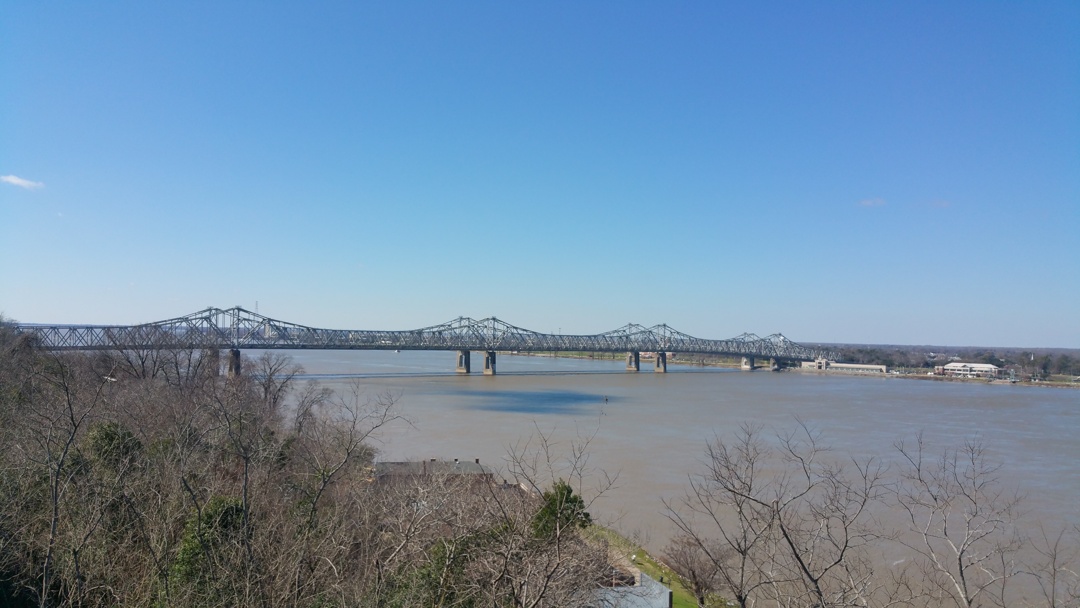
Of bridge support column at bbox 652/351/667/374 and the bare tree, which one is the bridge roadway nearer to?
bridge support column at bbox 652/351/667/374

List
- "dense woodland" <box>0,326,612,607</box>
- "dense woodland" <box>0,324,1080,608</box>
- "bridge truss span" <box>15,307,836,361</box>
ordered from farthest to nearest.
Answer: "bridge truss span" <box>15,307,836,361</box>, "dense woodland" <box>0,326,612,607</box>, "dense woodland" <box>0,324,1080,608</box>

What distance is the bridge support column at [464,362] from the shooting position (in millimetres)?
55219

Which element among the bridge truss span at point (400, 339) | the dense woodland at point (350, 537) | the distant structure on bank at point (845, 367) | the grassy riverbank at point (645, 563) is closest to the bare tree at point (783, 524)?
the dense woodland at point (350, 537)

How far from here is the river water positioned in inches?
553

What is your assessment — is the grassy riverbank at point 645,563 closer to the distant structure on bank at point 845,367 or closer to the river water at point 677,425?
the river water at point 677,425

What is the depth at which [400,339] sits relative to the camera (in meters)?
60.8

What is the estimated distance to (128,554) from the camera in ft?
18.7

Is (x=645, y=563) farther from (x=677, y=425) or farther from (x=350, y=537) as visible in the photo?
(x=677, y=425)

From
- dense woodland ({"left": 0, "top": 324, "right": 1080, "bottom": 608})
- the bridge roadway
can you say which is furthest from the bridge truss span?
dense woodland ({"left": 0, "top": 324, "right": 1080, "bottom": 608})

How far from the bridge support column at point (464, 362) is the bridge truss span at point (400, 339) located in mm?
625

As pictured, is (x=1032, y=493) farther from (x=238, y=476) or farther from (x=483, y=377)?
(x=483, y=377)

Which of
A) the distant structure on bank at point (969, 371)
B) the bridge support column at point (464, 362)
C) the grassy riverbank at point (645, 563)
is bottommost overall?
the grassy riverbank at point (645, 563)

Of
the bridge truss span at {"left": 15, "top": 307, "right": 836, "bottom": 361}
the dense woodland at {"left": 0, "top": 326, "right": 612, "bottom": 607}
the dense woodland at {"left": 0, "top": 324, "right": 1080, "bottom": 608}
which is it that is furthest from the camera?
the bridge truss span at {"left": 15, "top": 307, "right": 836, "bottom": 361}

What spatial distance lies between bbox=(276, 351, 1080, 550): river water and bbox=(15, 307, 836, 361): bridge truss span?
1108cm
